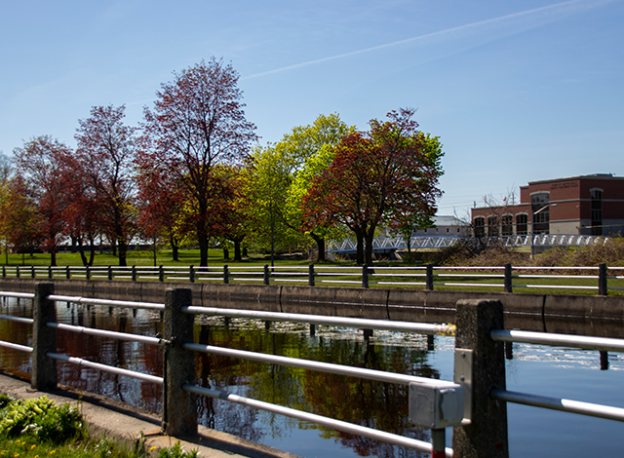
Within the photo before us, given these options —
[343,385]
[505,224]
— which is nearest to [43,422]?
[343,385]

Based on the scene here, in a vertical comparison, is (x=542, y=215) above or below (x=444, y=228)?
above

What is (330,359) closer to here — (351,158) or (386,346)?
(386,346)

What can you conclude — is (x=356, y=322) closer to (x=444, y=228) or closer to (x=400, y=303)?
(x=400, y=303)

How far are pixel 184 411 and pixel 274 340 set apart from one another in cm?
904

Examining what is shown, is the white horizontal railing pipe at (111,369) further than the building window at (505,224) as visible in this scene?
No

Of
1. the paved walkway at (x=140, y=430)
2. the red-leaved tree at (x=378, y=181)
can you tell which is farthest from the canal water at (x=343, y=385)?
the red-leaved tree at (x=378, y=181)

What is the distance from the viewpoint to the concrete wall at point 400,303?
48.8 feet

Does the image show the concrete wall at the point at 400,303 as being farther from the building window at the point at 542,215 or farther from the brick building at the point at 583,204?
the building window at the point at 542,215

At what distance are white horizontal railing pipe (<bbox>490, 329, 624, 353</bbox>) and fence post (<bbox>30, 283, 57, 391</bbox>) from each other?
4.87 metres

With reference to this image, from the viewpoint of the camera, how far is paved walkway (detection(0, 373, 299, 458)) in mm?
3830

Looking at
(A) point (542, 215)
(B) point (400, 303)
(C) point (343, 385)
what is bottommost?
(C) point (343, 385)

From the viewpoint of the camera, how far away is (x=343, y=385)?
8586 millimetres

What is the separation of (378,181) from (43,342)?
972 inches

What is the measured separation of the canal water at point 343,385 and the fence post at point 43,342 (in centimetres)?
177
